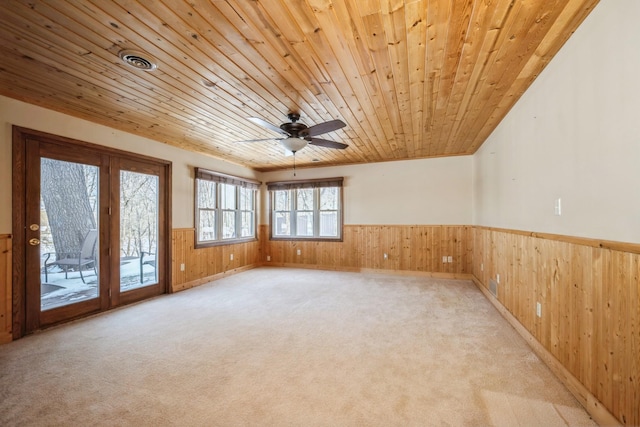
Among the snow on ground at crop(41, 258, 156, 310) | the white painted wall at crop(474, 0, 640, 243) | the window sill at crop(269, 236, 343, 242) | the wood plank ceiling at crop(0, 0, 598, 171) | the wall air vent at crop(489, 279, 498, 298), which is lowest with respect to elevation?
the wall air vent at crop(489, 279, 498, 298)

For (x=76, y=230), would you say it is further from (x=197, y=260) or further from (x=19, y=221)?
(x=197, y=260)

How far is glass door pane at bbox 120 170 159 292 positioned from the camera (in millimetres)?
3986

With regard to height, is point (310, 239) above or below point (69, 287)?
above

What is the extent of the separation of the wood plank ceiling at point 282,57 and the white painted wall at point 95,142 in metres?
0.13

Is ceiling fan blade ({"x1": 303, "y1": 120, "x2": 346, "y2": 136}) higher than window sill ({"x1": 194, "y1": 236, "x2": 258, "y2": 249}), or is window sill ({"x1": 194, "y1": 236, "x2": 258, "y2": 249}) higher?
ceiling fan blade ({"x1": 303, "y1": 120, "x2": 346, "y2": 136})

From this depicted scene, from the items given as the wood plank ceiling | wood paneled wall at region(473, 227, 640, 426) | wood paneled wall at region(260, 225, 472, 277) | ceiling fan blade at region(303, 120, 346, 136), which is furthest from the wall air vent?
ceiling fan blade at region(303, 120, 346, 136)

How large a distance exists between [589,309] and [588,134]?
1.15m

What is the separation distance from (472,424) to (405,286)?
3.32 meters

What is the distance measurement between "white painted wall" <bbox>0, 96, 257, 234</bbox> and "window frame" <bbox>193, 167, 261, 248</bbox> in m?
0.15

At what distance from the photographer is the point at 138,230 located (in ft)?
13.8

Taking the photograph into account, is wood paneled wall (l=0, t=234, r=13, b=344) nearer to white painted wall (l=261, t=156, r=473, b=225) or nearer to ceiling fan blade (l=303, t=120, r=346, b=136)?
ceiling fan blade (l=303, t=120, r=346, b=136)

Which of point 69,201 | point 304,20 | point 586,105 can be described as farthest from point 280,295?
point 586,105

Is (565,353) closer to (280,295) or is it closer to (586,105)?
(586,105)

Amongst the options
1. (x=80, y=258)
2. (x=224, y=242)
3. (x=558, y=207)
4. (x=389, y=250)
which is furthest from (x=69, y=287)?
(x=389, y=250)
